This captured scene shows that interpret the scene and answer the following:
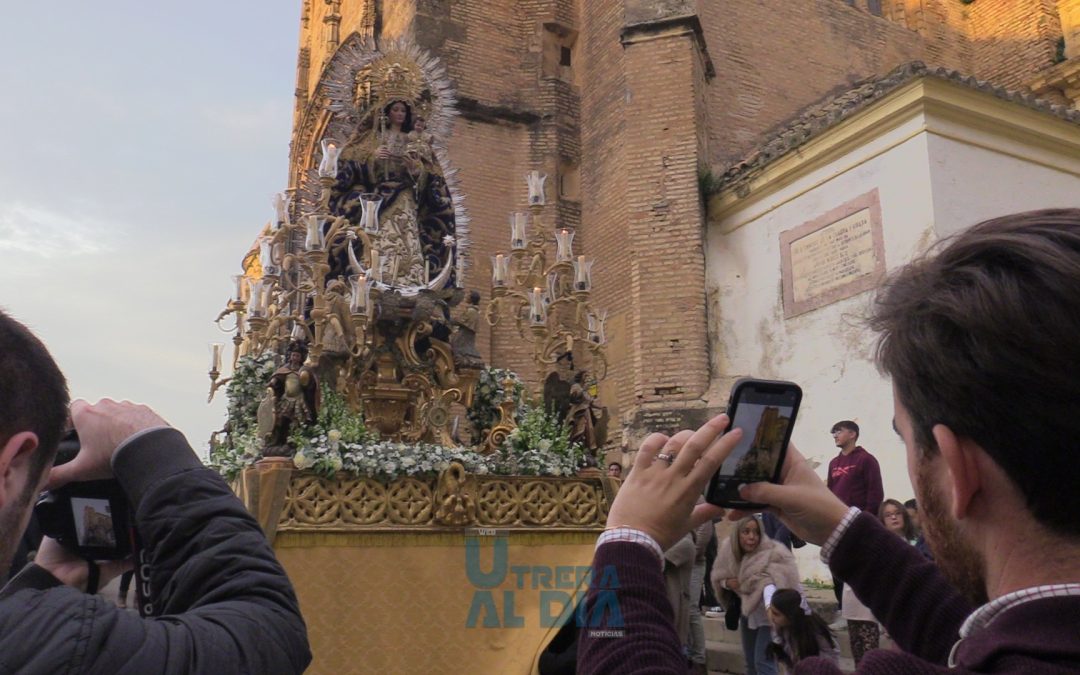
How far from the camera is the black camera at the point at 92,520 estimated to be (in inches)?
52.8

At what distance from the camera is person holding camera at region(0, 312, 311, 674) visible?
0.99 metres

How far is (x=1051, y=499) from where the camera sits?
3.11ft

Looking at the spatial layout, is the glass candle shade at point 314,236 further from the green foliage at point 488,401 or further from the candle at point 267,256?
the green foliage at point 488,401

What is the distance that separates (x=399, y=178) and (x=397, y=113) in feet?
1.91

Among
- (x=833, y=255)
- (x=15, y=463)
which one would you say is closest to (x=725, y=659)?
(x=833, y=255)

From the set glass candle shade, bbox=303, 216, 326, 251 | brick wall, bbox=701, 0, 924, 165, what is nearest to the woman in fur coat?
glass candle shade, bbox=303, 216, 326, 251

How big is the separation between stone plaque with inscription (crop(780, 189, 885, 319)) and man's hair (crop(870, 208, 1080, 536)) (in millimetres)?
9423

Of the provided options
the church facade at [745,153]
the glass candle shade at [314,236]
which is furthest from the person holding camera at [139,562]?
the church facade at [745,153]

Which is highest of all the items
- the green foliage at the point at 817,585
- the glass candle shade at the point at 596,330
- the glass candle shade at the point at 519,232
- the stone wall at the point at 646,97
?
the stone wall at the point at 646,97

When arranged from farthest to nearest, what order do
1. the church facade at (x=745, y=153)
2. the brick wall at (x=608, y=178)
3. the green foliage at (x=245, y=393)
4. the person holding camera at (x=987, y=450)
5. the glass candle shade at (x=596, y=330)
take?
the brick wall at (x=608, y=178) → the church facade at (x=745, y=153) → the glass candle shade at (x=596, y=330) → the green foliage at (x=245, y=393) → the person holding camera at (x=987, y=450)

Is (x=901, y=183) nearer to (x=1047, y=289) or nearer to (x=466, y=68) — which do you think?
(x=466, y=68)

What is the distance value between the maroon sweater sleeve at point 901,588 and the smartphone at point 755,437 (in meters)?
0.21

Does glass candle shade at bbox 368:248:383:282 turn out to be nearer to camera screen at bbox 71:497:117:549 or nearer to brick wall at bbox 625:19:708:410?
camera screen at bbox 71:497:117:549

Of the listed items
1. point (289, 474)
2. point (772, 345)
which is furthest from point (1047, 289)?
point (772, 345)
